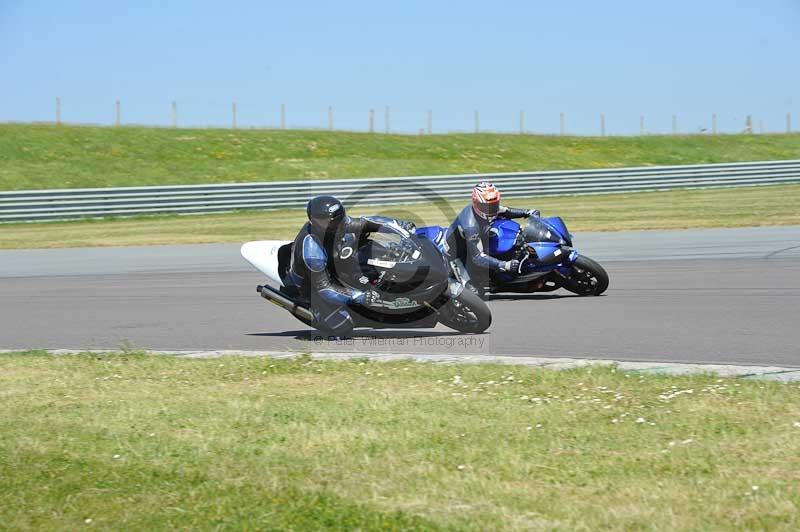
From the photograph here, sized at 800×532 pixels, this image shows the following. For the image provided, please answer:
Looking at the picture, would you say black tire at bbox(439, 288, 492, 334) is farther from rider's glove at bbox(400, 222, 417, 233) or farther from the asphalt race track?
rider's glove at bbox(400, 222, 417, 233)

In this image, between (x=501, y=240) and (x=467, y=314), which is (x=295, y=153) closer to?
(x=501, y=240)

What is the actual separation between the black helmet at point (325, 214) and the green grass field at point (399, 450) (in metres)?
1.59

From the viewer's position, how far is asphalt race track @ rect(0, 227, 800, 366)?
937 centimetres

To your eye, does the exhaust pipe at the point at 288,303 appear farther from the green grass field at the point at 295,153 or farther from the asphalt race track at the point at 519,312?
the green grass field at the point at 295,153

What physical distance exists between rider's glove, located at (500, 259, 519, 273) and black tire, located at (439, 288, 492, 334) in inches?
84.0

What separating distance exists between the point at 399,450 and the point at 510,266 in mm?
6452

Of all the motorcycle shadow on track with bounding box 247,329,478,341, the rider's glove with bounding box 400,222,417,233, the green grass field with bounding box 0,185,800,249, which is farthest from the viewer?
the green grass field with bounding box 0,185,800,249

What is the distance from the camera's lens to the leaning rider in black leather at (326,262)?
9516 millimetres

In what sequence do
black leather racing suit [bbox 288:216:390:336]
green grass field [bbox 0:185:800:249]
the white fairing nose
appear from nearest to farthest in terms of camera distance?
black leather racing suit [bbox 288:216:390:336]
the white fairing nose
green grass field [bbox 0:185:800:249]

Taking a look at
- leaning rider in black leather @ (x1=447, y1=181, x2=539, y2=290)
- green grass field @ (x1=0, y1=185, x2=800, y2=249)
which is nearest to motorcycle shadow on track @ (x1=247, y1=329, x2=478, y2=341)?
leaning rider in black leather @ (x1=447, y1=181, x2=539, y2=290)

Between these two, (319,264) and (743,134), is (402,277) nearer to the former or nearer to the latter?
(319,264)

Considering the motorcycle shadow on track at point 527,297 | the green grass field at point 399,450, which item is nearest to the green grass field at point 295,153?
the motorcycle shadow on track at point 527,297

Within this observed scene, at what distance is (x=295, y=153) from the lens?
44.1 meters

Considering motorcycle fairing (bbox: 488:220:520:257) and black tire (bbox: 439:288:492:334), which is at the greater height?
motorcycle fairing (bbox: 488:220:520:257)
